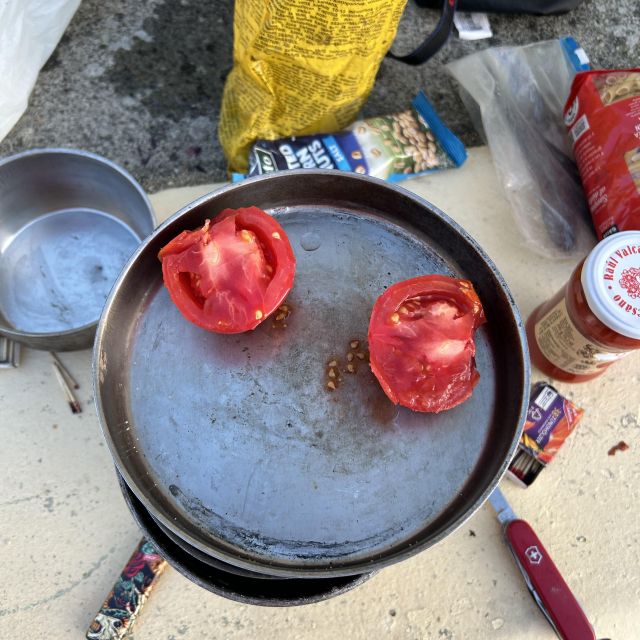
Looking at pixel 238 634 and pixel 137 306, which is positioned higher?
pixel 137 306

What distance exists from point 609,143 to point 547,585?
75 centimetres

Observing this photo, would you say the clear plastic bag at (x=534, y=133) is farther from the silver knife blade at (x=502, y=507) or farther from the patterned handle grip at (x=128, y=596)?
the patterned handle grip at (x=128, y=596)

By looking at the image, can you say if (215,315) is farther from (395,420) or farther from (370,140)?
(370,140)

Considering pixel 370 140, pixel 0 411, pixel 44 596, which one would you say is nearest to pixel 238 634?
pixel 44 596

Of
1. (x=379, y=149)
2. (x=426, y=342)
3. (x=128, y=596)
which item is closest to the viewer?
(x=426, y=342)

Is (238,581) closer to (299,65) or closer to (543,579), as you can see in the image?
(543,579)

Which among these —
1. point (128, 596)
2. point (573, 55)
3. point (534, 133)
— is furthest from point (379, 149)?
point (128, 596)

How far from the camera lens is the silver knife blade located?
0.97m

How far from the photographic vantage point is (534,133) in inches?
48.1

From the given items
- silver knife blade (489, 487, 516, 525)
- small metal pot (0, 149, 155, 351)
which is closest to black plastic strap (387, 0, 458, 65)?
small metal pot (0, 149, 155, 351)

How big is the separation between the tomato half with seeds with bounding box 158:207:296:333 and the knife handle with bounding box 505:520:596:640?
57cm

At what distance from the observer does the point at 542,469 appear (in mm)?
992

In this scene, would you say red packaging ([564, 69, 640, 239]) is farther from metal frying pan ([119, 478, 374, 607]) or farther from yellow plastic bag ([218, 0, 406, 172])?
metal frying pan ([119, 478, 374, 607])

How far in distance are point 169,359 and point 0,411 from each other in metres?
0.42
